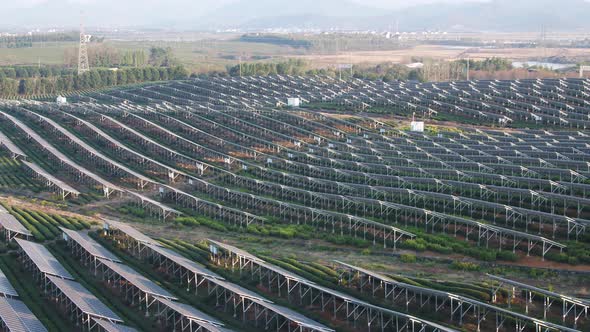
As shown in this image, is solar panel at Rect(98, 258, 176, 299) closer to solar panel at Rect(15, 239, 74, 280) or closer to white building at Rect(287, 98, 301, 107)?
solar panel at Rect(15, 239, 74, 280)

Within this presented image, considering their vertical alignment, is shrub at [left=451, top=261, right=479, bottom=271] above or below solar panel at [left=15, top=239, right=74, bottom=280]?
below

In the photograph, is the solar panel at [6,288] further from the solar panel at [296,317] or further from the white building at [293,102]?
the white building at [293,102]

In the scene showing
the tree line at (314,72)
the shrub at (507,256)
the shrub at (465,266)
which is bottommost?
the shrub at (465,266)

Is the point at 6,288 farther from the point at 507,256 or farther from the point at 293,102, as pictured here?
the point at 293,102

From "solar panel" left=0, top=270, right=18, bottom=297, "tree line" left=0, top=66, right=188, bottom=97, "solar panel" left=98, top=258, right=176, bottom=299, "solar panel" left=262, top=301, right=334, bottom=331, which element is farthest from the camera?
"tree line" left=0, top=66, right=188, bottom=97

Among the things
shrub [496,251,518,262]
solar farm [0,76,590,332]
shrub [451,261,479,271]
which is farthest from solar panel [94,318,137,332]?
shrub [496,251,518,262]

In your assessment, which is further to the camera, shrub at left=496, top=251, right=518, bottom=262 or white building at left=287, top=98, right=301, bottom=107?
white building at left=287, top=98, right=301, bottom=107

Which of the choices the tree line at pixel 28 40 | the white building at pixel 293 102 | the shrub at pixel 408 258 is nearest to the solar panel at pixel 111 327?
the shrub at pixel 408 258

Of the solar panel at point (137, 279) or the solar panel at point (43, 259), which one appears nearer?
the solar panel at point (137, 279)

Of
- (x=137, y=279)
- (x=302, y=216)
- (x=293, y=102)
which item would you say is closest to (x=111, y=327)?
(x=137, y=279)
